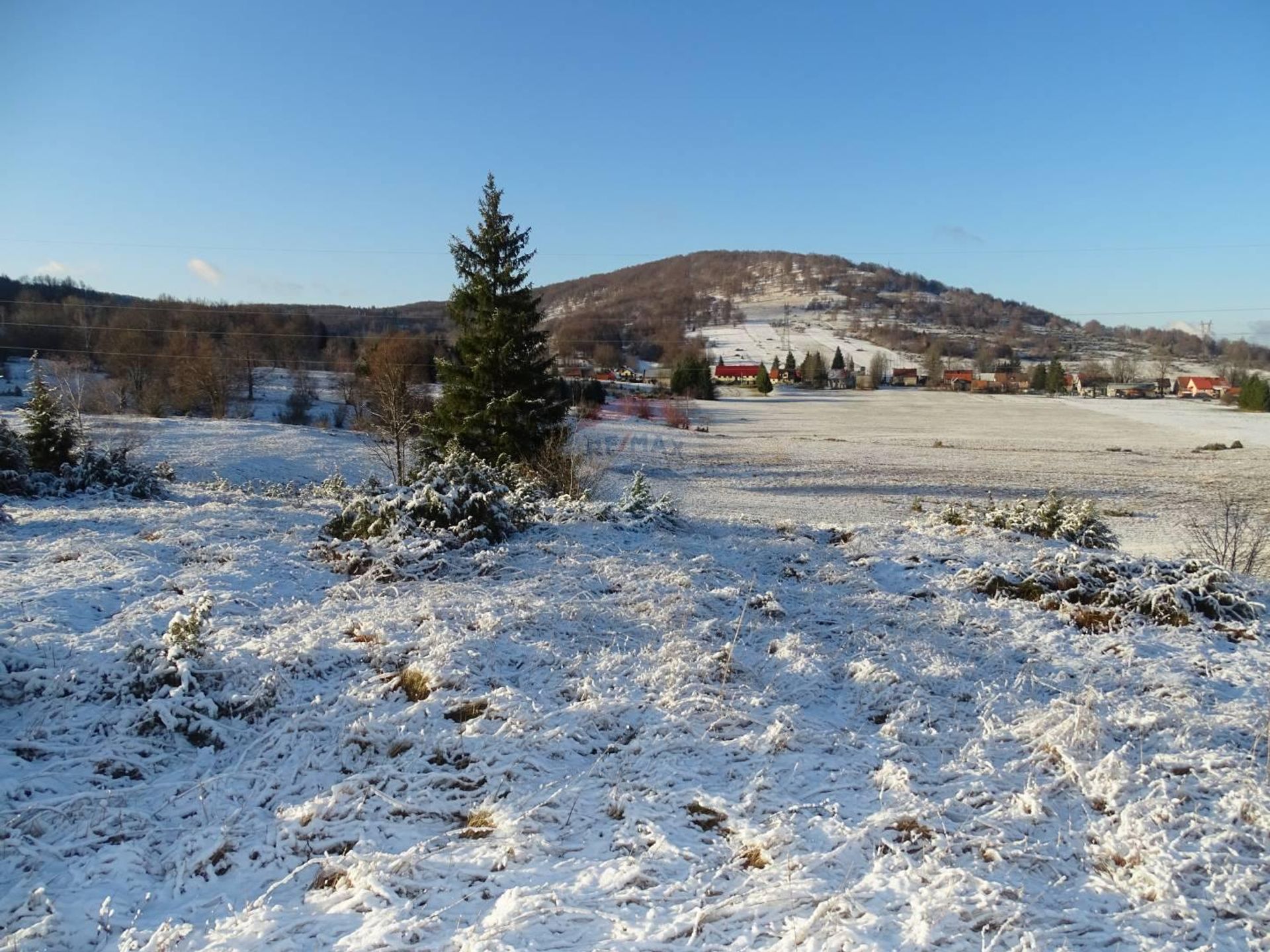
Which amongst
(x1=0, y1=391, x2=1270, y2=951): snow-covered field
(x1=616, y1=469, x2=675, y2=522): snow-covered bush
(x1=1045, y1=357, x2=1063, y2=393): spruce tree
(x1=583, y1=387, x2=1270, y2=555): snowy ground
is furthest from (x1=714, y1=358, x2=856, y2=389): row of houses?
(x1=0, y1=391, x2=1270, y2=951): snow-covered field

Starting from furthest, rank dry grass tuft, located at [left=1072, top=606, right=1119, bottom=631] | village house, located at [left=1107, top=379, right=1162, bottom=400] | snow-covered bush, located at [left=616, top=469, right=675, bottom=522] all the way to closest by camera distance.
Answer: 1. village house, located at [left=1107, top=379, right=1162, bottom=400]
2. snow-covered bush, located at [left=616, top=469, right=675, bottom=522]
3. dry grass tuft, located at [left=1072, top=606, right=1119, bottom=631]

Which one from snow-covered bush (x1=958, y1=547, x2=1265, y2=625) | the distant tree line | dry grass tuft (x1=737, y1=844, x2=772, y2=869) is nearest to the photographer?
dry grass tuft (x1=737, y1=844, x2=772, y2=869)

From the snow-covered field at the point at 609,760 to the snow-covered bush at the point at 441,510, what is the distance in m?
0.48

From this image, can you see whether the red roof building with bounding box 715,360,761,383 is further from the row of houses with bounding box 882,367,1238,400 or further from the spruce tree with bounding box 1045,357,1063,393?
the spruce tree with bounding box 1045,357,1063,393

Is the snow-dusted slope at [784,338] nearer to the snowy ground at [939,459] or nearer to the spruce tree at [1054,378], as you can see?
the spruce tree at [1054,378]

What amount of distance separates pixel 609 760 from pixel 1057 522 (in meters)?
9.11

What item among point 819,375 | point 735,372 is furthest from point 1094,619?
point 735,372

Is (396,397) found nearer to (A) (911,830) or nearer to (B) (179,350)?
(A) (911,830)

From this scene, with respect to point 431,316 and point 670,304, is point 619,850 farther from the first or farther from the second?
point 670,304

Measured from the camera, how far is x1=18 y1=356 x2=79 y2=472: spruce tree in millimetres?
12422

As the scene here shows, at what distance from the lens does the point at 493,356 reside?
18.0 m

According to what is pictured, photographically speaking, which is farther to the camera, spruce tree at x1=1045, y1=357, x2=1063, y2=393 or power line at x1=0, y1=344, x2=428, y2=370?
spruce tree at x1=1045, y1=357, x2=1063, y2=393

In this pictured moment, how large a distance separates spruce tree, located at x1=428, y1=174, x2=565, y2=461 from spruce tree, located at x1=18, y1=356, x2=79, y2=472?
796 cm

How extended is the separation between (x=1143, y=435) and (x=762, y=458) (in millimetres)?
32865
